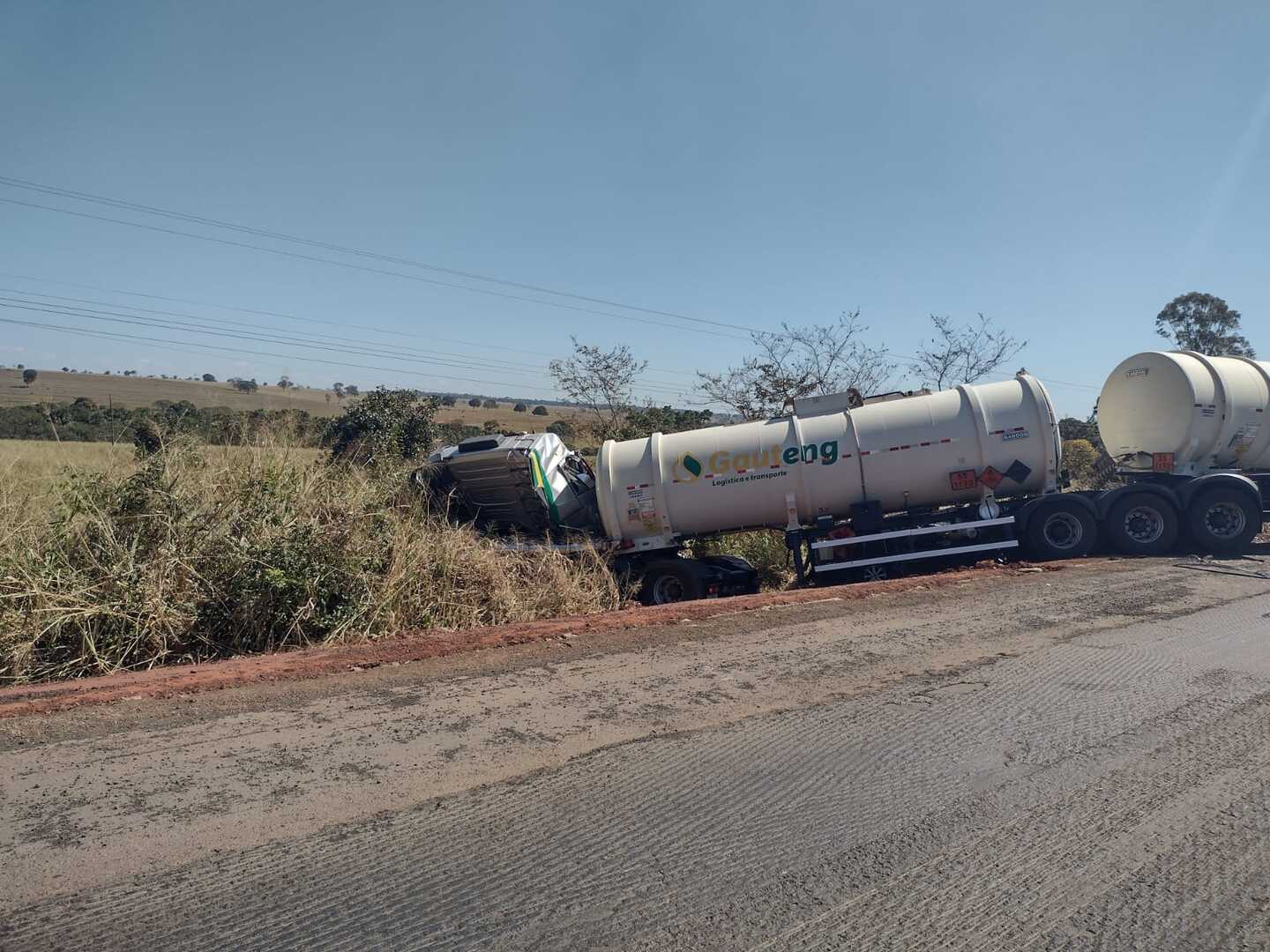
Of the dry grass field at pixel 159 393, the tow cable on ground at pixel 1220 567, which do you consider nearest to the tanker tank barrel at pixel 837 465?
the tow cable on ground at pixel 1220 567

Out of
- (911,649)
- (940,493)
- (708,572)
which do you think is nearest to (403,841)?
(911,649)

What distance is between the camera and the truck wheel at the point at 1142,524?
13.7m

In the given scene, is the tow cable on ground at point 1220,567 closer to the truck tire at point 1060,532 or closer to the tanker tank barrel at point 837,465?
the truck tire at point 1060,532

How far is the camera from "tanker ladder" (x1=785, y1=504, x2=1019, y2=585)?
44.1 feet

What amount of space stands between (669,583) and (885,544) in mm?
3444

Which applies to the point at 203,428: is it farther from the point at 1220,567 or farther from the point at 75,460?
the point at 1220,567

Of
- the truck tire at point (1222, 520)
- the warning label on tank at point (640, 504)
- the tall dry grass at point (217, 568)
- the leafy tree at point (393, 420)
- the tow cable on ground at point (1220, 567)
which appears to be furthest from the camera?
the leafy tree at point (393, 420)

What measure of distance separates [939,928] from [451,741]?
322 cm

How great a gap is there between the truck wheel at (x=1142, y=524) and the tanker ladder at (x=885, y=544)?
67.2 inches

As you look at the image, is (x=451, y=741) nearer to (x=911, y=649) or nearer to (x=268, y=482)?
(x=911, y=649)

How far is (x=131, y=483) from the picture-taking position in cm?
946

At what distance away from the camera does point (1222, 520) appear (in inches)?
540

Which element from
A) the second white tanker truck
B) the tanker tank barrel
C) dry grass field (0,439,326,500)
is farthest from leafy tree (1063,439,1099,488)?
dry grass field (0,439,326,500)

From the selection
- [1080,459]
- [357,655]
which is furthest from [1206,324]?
[357,655]
